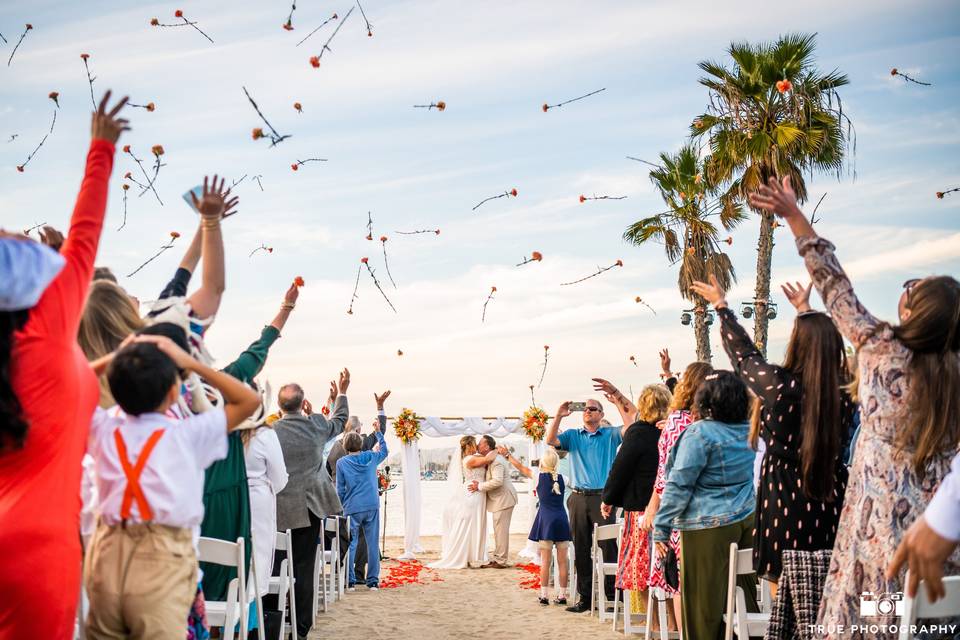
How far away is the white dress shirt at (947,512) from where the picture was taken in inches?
77.1

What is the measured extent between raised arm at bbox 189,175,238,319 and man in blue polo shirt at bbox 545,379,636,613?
6236mm

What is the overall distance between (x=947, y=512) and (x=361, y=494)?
1066cm

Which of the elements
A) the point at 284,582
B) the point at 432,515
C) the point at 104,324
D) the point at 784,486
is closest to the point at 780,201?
the point at 784,486

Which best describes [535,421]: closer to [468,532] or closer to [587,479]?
[468,532]

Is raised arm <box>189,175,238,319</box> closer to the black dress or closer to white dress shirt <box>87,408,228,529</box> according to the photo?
white dress shirt <box>87,408,228,529</box>

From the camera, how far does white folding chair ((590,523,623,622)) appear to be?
8.21 meters

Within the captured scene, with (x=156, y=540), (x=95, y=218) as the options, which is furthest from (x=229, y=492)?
(x=95, y=218)

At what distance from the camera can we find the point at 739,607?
4602mm

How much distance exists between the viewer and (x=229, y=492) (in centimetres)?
523

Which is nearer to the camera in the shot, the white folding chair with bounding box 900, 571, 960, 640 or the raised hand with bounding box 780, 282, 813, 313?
the white folding chair with bounding box 900, 571, 960, 640

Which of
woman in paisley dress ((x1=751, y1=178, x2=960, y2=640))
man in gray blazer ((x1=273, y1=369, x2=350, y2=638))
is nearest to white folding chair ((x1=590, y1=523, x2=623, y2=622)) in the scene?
man in gray blazer ((x1=273, y1=369, x2=350, y2=638))

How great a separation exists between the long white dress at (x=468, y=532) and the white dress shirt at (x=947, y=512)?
13.0 metres

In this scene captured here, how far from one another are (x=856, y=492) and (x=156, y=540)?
7.74 ft

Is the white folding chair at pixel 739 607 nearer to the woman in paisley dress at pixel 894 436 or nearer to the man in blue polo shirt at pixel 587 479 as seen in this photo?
the woman in paisley dress at pixel 894 436
